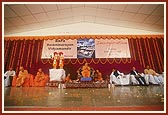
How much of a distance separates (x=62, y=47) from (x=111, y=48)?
1.09 metres

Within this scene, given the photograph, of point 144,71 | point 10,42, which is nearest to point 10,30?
point 10,42

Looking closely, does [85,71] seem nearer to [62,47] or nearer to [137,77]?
[62,47]

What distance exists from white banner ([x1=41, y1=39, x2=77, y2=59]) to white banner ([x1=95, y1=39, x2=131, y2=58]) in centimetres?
51

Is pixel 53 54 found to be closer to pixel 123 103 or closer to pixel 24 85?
pixel 24 85

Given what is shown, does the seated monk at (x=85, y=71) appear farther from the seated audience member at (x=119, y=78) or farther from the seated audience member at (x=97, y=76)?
the seated audience member at (x=119, y=78)

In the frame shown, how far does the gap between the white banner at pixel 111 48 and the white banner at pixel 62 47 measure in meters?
0.51

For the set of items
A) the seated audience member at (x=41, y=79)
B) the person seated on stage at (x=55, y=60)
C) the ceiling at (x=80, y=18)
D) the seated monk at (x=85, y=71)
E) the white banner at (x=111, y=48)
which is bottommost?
the seated audience member at (x=41, y=79)

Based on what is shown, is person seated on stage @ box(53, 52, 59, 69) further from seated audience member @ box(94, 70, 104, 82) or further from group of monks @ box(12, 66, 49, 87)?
seated audience member @ box(94, 70, 104, 82)

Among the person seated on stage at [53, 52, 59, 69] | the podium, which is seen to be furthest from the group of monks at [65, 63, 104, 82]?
the person seated on stage at [53, 52, 59, 69]

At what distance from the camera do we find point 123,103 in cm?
354

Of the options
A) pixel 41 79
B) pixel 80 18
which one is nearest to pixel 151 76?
pixel 80 18

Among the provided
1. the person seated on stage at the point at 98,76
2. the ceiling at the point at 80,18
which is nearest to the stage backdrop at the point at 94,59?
the person seated on stage at the point at 98,76

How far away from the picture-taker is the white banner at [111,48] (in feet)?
18.1

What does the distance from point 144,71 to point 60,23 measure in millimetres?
2300
